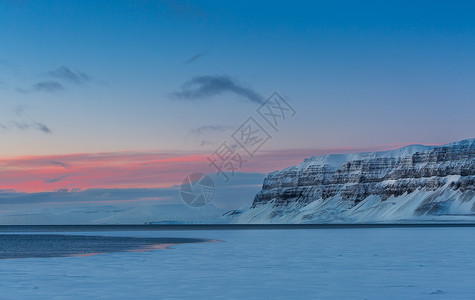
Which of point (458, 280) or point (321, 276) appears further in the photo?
point (321, 276)

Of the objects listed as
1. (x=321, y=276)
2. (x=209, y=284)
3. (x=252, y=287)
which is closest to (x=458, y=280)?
(x=321, y=276)

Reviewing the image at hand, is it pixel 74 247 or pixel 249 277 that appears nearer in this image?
pixel 249 277

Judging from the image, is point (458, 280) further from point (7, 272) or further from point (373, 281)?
point (7, 272)

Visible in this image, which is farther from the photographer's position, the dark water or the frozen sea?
the dark water

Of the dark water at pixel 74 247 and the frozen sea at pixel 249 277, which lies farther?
the dark water at pixel 74 247

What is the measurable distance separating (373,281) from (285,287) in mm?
3440

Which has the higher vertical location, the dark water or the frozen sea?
the dark water

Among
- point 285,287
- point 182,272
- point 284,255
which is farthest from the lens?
point 284,255

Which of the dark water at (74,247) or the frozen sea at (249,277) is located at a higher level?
the dark water at (74,247)

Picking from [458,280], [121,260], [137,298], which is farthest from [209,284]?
[121,260]

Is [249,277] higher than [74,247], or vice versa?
[74,247]

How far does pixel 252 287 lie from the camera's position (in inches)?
813

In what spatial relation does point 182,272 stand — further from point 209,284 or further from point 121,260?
point 121,260

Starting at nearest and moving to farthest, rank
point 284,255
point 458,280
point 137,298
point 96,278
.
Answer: point 137,298, point 458,280, point 96,278, point 284,255
